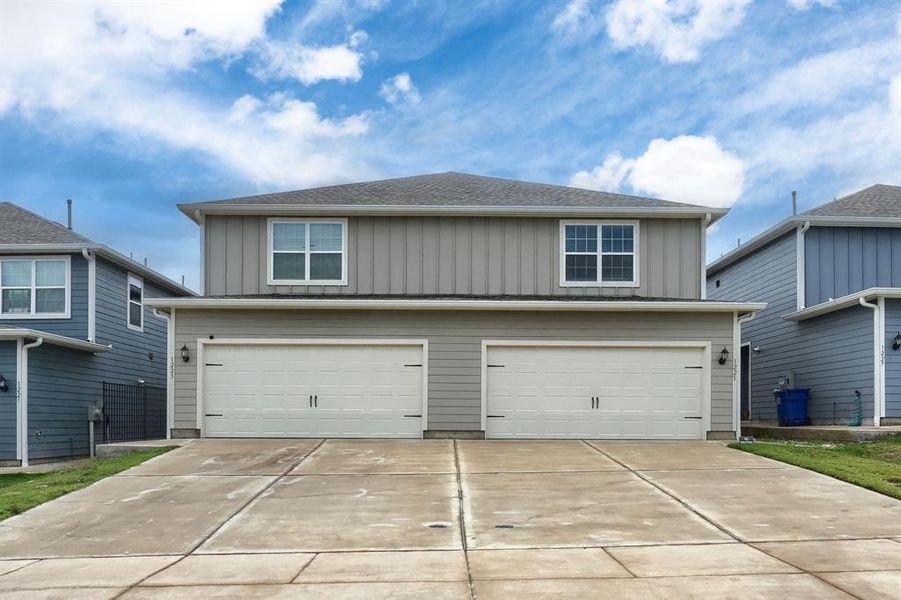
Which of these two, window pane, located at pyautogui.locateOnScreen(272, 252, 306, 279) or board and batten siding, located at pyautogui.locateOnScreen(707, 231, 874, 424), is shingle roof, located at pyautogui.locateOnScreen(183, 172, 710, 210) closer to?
window pane, located at pyautogui.locateOnScreen(272, 252, 306, 279)

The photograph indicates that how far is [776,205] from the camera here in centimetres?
2322

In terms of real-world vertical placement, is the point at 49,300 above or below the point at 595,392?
above

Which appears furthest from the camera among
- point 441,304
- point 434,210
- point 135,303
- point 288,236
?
point 135,303

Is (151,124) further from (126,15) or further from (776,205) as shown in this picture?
(776,205)

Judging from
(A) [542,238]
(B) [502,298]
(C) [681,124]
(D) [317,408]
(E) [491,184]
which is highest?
(C) [681,124]

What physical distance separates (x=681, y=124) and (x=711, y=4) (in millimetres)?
3245

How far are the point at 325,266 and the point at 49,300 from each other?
279 inches

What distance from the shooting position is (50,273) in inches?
746

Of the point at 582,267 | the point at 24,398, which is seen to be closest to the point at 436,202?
the point at 582,267

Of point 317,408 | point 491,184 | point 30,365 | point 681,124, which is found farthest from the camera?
point 681,124

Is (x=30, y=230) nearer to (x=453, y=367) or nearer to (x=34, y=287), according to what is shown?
(x=34, y=287)

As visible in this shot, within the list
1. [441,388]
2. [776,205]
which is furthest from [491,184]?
[776,205]

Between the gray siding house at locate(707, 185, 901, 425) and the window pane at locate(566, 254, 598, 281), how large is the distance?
16.1 feet

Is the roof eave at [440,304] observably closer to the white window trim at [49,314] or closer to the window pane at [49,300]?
the white window trim at [49,314]
